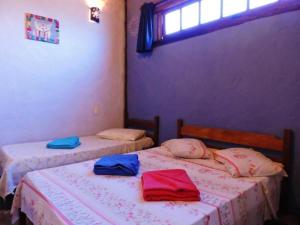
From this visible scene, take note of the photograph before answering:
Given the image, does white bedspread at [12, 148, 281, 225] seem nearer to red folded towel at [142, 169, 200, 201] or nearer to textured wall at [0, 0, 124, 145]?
red folded towel at [142, 169, 200, 201]

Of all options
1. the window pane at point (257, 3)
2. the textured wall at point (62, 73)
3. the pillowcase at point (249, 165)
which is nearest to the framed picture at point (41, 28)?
the textured wall at point (62, 73)

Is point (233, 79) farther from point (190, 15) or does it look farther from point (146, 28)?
point (146, 28)

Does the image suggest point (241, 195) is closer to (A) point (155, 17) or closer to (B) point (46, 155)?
(B) point (46, 155)

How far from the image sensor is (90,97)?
10.5 feet

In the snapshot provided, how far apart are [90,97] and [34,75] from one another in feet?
2.53

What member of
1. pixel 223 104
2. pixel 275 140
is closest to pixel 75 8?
pixel 223 104

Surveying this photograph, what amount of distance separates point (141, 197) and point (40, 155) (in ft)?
4.13

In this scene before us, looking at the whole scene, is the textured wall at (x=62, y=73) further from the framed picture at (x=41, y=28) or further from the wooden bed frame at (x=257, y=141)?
the wooden bed frame at (x=257, y=141)

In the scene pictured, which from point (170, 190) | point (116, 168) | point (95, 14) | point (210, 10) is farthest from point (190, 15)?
point (170, 190)

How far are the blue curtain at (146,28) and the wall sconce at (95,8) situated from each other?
0.64 meters

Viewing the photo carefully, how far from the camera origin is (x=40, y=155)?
2.11m

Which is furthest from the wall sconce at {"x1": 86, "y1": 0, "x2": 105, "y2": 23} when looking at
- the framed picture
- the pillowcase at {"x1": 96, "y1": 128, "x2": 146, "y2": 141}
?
the pillowcase at {"x1": 96, "y1": 128, "x2": 146, "y2": 141}

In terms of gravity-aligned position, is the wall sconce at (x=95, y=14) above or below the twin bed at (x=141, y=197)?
above

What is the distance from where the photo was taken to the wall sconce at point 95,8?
3107mm
